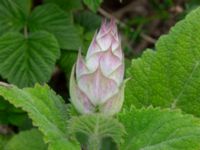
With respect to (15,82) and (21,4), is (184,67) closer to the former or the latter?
(15,82)

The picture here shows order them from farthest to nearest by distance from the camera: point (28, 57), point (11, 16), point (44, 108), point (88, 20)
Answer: point (88, 20), point (11, 16), point (28, 57), point (44, 108)

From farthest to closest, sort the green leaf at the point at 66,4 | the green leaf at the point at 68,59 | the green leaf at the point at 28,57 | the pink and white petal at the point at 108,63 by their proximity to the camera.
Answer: the green leaf at the point at 66,4 < the green leaf at the point at 68,59 < the green leaf at the point at 28,57 < the pink and white petal at the point at 108,63

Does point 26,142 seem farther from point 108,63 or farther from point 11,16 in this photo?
point 108,63

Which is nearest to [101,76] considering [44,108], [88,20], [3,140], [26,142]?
[44,108]

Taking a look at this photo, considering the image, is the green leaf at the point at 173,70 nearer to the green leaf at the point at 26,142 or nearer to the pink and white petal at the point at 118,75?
the green leaf at the point at 26,142

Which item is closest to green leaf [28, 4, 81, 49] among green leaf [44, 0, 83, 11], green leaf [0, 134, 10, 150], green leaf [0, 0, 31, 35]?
green leaf [0, 0, 31, 35]

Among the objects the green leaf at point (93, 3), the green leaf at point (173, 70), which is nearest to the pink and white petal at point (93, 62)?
the green leaf at point (173, 70)

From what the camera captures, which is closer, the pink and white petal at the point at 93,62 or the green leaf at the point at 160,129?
the pink and white petal at the point at 93,62
